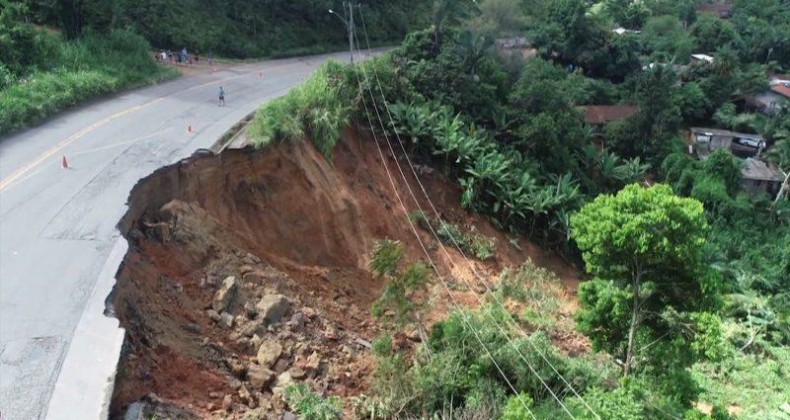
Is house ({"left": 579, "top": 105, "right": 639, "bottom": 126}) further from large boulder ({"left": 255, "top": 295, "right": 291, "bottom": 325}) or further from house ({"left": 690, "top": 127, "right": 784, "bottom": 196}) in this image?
large boulder ({"left": 255, "top": 295, "right": 291, "bottom": 325})

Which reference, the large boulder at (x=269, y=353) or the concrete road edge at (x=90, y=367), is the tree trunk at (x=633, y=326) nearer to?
the large boulder at (x=269, y=353)

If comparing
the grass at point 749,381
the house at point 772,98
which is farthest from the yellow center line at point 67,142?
the house at point 772,98

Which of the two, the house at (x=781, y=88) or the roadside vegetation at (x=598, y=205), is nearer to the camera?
the roadside vegetation at (x=598, y=205)

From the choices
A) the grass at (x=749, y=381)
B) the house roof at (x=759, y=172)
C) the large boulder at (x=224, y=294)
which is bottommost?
the grass at (x=749, y=381)

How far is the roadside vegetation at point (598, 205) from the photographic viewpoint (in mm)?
11891

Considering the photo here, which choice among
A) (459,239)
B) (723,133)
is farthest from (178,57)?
(723,133)

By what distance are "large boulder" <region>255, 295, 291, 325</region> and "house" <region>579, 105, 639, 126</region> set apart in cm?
2734

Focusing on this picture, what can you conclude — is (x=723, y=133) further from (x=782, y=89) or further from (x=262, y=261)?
(x=262, y=261)

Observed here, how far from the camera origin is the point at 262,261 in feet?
51.1

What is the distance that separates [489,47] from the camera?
28.5m

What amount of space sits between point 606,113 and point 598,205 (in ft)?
92.3

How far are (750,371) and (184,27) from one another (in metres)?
29.4

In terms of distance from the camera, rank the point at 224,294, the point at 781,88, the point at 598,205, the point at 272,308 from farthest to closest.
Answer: the point at 781,88
the point at 272,308
the point at 224,294
the point at 598,205

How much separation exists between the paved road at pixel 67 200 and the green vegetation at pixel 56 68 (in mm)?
640
